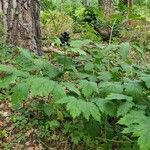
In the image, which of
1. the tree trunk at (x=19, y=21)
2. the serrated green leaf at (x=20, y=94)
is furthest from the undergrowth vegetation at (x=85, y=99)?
the tree trunk at (x=19, y=21)

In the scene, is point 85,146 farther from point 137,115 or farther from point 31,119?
point 137,115

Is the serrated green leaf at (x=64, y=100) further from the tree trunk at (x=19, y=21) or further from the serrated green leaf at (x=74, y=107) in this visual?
the tree trunk at (x=19, y=21)

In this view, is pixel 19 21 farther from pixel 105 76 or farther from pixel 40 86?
pixel 40 86

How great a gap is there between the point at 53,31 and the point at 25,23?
1.88 metres

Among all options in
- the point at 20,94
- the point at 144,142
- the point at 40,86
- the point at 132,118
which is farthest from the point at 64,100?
the point at 144,142

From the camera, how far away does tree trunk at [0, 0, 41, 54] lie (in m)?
5.17

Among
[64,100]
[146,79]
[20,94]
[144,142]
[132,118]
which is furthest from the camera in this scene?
[146,79]

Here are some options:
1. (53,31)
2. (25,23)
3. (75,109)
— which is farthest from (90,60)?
(53,31)

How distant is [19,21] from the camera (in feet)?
17.1

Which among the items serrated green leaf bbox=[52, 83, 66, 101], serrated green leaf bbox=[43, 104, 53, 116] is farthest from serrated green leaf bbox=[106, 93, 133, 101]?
serrated green leaf bbox=[43, 104, 53, 116]

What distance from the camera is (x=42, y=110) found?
376 centimetres

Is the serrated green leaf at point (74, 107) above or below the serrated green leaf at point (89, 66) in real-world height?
below

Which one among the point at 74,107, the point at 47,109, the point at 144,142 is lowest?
the point at 47,109

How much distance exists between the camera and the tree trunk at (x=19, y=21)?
5.17 meters
